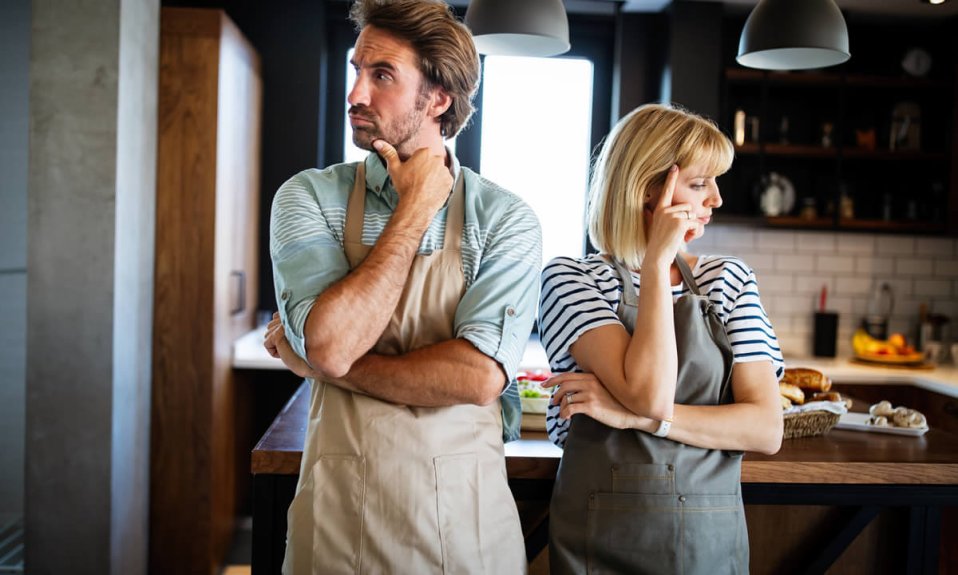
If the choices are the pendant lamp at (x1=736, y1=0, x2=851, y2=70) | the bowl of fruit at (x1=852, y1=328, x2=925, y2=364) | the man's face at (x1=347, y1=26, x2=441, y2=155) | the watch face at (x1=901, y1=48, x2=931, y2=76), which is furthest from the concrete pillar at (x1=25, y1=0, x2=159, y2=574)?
the watch face at (x1=901, y1=48, x2=931, y2=76)

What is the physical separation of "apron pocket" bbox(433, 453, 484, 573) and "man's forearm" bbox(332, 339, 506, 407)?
0.11m

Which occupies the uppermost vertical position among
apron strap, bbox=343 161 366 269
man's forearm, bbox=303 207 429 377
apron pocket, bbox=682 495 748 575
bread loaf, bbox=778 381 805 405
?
apron strap, bbox=343 161 366 269

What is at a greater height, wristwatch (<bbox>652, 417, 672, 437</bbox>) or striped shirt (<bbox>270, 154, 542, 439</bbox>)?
striped shirt (<bbox>270, 154, 542, 439</bbox>)

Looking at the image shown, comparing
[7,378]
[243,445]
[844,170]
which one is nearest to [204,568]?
[243,445]

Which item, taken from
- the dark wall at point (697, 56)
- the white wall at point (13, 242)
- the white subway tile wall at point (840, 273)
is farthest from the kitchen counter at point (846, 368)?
the dark wall at point (697, 56)

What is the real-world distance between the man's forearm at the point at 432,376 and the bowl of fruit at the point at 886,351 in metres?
3.39

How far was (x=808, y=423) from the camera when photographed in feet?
6.93

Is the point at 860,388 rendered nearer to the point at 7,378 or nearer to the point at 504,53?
the point at 504,53

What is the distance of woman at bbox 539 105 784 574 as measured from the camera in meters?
1.58

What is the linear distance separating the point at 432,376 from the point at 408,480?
176mm

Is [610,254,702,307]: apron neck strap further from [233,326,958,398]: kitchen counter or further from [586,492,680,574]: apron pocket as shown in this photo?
[233,326,958,398]: kitchen counter

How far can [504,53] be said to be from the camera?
8.61ft

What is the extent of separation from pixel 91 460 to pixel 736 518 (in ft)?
7.51

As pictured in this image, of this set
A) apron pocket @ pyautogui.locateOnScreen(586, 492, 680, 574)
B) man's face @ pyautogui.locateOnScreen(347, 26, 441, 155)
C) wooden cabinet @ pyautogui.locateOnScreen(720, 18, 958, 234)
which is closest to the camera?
man's face @ pyautogui.locateOnScreen(347, 26, 441, 155)
